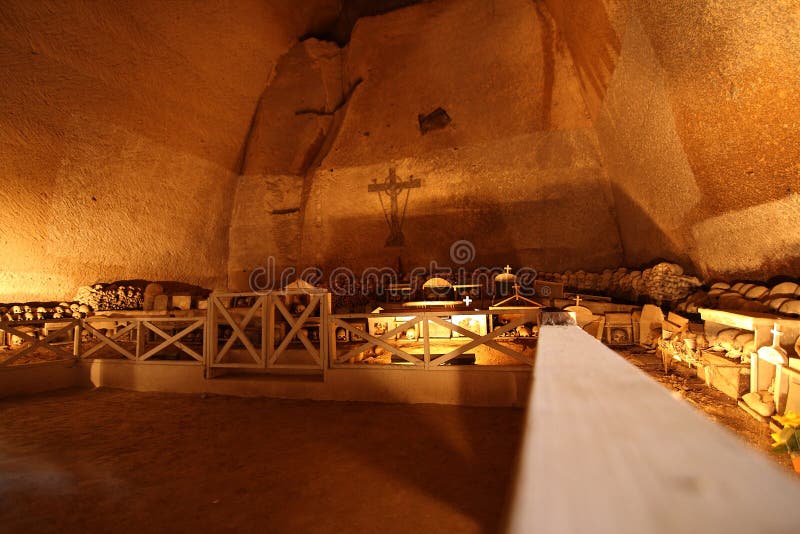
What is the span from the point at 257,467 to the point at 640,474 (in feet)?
12.8

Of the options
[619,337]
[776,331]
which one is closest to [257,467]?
[776,331]

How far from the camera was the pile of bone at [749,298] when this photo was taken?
483cm

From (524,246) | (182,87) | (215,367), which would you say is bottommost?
(215,367)

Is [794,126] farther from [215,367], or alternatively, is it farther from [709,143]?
[215,367]

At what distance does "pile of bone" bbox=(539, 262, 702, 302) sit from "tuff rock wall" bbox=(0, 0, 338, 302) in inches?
434

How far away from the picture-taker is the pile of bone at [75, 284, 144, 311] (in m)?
9.78

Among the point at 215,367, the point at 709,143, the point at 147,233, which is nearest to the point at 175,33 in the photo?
the point at 147,233

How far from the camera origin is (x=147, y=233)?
10.8 m

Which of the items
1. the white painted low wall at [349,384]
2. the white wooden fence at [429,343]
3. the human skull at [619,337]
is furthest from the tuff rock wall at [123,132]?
the human skull at [619,337]

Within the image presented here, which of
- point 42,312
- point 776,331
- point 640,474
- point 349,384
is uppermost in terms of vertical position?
point 42,312

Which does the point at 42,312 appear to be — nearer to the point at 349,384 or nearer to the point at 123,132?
the point at 123,132

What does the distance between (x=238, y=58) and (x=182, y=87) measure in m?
2.38

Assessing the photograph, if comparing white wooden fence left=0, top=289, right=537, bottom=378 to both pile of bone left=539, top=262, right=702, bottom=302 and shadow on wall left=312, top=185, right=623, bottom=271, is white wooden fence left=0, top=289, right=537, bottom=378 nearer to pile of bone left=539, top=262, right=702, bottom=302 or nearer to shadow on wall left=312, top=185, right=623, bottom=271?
pile of bone left=539, top=262, right=702, bottom=302

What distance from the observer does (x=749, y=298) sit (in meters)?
5.71
